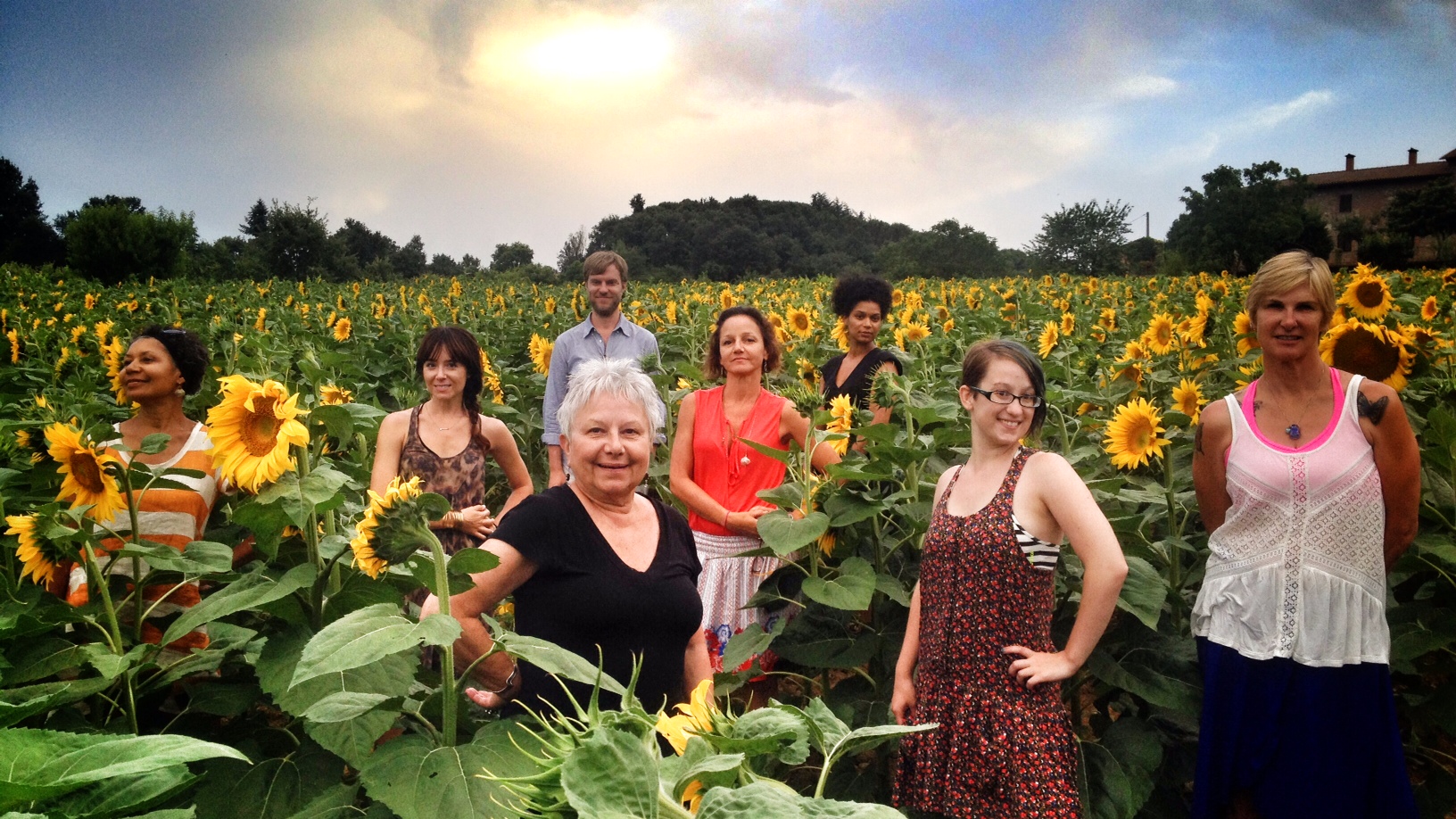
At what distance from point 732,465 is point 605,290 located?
1.80 meters

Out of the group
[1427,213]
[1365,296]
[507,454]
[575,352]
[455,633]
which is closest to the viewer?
[455,633]

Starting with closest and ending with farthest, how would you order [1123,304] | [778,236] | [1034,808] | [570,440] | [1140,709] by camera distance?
[1034,808] < [570,440] < [1140,709] < [1123,304] < [778,236]

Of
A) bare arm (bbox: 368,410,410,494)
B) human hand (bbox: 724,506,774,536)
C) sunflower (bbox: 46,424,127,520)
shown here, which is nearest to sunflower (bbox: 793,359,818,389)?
human hand (bbox: 724,506,774,536)

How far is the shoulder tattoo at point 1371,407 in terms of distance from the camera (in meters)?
2.46

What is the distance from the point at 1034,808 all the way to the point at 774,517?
3.39ft

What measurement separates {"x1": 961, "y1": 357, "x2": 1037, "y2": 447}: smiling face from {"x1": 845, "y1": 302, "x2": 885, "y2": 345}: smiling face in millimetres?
2247

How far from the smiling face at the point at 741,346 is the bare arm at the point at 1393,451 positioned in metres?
2.13

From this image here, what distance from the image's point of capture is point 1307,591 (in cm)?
250

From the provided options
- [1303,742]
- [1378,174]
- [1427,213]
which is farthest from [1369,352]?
[1378,174]

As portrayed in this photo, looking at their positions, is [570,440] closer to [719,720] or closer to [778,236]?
[719,720]

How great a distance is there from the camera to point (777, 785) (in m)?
0.75

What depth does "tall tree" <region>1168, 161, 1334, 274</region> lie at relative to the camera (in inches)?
1027

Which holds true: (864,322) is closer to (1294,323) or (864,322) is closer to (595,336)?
(595,336)

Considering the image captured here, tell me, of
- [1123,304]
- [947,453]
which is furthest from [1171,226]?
[947,453]
